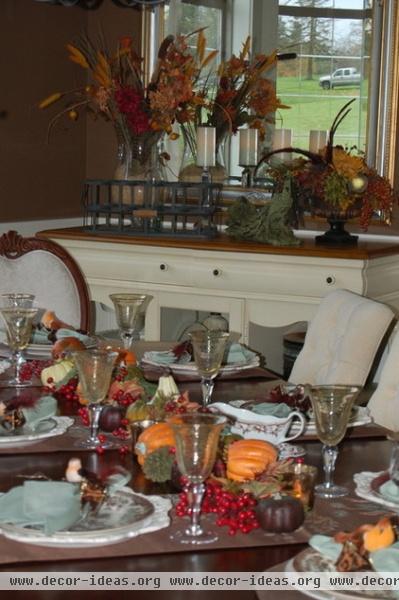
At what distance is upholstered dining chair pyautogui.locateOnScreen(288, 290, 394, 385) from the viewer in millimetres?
2277

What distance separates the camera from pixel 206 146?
143 inches

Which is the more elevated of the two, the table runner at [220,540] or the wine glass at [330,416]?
the wine glass at [330,416]

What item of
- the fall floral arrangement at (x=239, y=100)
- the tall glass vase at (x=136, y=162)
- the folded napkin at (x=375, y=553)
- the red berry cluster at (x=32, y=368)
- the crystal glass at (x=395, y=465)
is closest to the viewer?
the folded napkin at (x=375, y=553)

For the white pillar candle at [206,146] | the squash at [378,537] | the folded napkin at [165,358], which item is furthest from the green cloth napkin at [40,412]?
the white pillar candle at [206,146]

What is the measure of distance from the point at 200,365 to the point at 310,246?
5.34ft

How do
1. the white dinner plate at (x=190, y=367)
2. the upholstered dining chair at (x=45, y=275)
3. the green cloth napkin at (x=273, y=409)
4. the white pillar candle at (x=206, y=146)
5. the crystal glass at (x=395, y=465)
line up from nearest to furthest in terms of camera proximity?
the crystal glass at (x=395, y=465)
the green cloth napkin at (x=273, y=409)
the white dinner plate at (x=190, y=367)
the upholstered dining chair at (x=45, y=275)
the white pillar candle at (x=206, y=146)

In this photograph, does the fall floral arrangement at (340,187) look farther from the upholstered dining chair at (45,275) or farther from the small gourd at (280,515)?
the small gourd at (280,515)

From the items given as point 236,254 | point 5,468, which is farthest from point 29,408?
point 236,254

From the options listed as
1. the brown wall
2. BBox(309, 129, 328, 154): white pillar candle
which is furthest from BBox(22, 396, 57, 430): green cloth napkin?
the brown wall

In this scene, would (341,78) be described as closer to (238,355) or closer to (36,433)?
(238,355)

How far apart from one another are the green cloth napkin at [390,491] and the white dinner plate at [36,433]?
22.2 inches

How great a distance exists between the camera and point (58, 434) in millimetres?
1766

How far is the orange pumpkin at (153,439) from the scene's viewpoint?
152 cm

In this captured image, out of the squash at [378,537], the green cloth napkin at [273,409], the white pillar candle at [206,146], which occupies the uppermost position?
the white pillar candle at [206,146]
